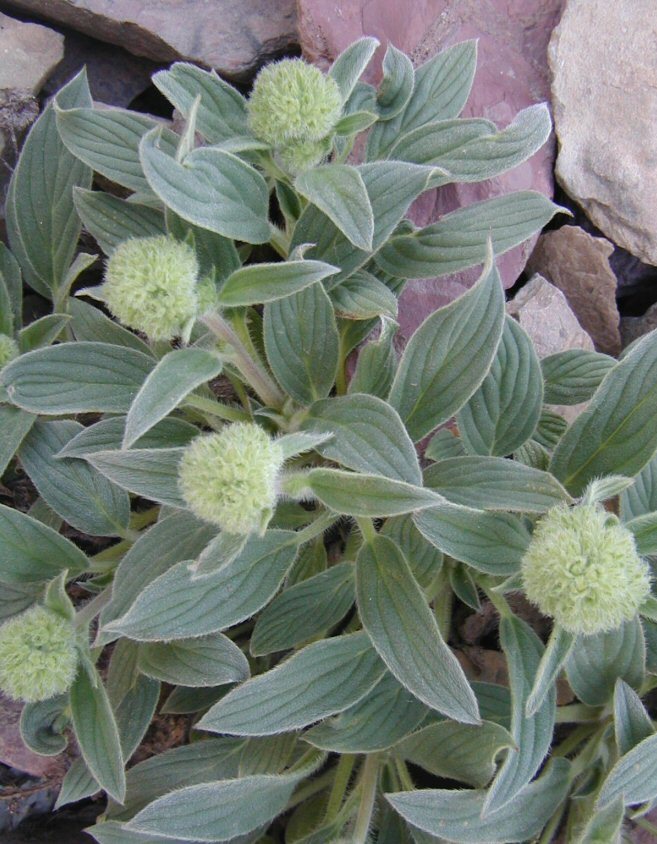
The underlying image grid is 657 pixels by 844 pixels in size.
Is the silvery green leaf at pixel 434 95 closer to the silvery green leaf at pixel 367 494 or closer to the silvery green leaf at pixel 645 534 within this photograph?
the silvery green leaf at pixel 367 494

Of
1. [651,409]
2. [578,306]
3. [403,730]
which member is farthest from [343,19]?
[403,730]

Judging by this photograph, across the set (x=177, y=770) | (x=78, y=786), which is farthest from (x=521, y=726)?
(x=78, y=786)

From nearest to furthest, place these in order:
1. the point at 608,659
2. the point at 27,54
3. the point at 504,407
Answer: the point at 608,659
the point at 504,407
the point at 27,54

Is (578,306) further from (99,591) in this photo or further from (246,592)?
(99,591)

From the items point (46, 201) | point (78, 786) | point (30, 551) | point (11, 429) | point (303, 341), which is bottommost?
point (78, 786)

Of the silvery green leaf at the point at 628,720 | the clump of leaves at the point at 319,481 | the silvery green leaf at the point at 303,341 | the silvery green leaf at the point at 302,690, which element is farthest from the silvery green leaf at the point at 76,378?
the silvery green leaf at the point at 628,720

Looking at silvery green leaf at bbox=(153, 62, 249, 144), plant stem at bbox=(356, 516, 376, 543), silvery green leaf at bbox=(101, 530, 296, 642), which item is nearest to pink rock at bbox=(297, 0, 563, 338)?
silvery green leaf at bbox=(153, 62, 249, 144)

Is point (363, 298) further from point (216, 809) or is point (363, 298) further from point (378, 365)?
point (216, 809)
